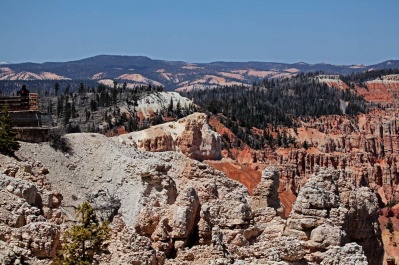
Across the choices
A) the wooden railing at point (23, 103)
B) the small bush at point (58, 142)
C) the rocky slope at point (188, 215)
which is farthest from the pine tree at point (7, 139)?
the wooden railing at point (23, 103)

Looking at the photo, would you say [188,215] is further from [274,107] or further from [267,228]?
[274,107]

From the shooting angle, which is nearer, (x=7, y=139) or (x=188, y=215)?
(x=188, y=215)

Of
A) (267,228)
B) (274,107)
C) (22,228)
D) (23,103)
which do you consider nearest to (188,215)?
(267,228)

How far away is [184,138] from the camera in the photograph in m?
61.0

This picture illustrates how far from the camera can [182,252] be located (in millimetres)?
17609

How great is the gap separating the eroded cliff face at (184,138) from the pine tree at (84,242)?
128ft

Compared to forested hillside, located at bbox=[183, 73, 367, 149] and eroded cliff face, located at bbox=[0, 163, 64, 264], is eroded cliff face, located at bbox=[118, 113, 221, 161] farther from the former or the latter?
eroded cliff face, located at bbox=[0, 163, 64, 264]

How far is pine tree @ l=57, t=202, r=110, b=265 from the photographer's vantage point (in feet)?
53.7

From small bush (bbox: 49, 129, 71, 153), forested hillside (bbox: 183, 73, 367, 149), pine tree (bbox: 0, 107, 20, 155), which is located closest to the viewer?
pine tree (bbox: 0, 107, 20, 155)

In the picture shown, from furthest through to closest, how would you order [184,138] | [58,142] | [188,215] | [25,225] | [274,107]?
1. [274,107]
2. [184,138]
3. [58,142]
4. [188,215]
5. [25,225]

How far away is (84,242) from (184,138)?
4392 centimetres

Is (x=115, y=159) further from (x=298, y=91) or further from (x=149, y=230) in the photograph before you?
(x=298, y=91)

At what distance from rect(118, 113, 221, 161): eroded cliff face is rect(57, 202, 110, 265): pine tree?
39108 mm

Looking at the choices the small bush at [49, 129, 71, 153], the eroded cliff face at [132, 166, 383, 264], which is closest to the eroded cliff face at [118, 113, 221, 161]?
the small bush at [49, 129, 71, 153]
